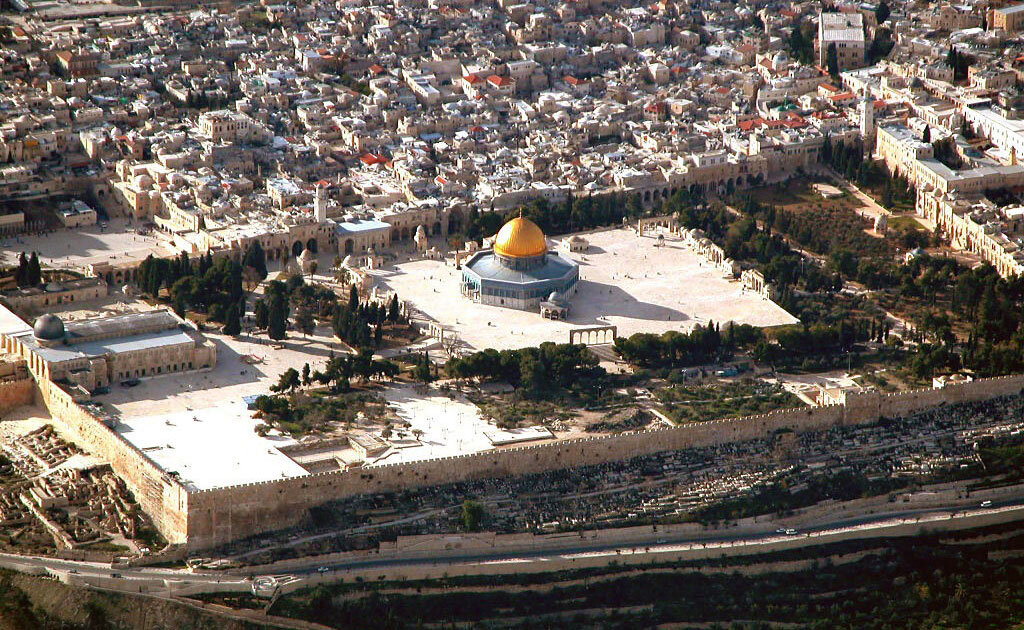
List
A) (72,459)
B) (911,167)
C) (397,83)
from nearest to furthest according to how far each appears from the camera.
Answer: (72,459) < (911,167) < (397,83)

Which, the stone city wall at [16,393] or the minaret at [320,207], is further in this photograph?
the minaret at [320,207]

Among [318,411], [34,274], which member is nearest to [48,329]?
[34,274]

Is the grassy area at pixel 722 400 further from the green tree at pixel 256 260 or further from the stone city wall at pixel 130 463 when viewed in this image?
the green tree at pixel 256 260

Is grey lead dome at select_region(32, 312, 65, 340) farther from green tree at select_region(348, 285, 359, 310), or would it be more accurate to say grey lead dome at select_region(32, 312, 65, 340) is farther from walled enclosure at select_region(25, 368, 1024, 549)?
green tree at select_region(348, 285, 359, 310)

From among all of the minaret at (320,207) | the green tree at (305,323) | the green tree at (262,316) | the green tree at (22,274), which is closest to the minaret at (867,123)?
the minaret at (320,207)

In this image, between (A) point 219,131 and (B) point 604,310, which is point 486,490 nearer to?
(B) point 604,310

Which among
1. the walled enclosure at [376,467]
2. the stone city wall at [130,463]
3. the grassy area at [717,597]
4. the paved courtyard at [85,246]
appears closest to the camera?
the grassy area at [717,597]

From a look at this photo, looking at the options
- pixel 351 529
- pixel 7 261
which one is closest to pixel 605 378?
pixel 351 529
